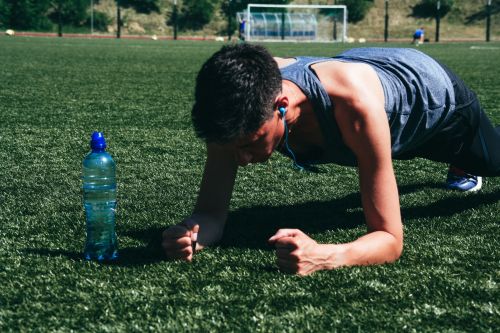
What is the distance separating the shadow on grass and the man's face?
0.75 meters

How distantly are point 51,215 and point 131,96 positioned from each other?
676cm

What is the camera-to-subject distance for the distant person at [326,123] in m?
2.54

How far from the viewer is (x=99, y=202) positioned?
3.59 m

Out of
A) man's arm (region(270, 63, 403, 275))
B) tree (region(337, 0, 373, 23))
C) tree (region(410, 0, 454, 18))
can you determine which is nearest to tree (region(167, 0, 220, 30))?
tree (region(337, 0, 373, 23))

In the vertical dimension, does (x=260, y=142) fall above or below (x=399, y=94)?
below

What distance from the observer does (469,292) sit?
2.71m

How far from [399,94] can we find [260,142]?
919mm

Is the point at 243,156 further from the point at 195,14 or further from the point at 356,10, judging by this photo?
the point at 195,14

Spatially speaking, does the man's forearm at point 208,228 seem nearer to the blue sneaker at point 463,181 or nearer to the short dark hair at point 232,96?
the short dark hair at point 232,96

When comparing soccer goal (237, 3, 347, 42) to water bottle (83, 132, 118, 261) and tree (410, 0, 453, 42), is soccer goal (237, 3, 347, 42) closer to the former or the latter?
tree (410, 0, 453, 42)

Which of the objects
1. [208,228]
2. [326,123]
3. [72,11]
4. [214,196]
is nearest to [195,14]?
[72,11]

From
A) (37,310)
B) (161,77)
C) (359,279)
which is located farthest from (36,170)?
(161,77)

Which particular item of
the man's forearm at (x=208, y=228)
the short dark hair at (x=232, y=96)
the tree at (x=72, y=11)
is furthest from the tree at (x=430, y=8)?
the short dark hair at (x=232, y=96)

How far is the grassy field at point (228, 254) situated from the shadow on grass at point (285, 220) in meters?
0.01
